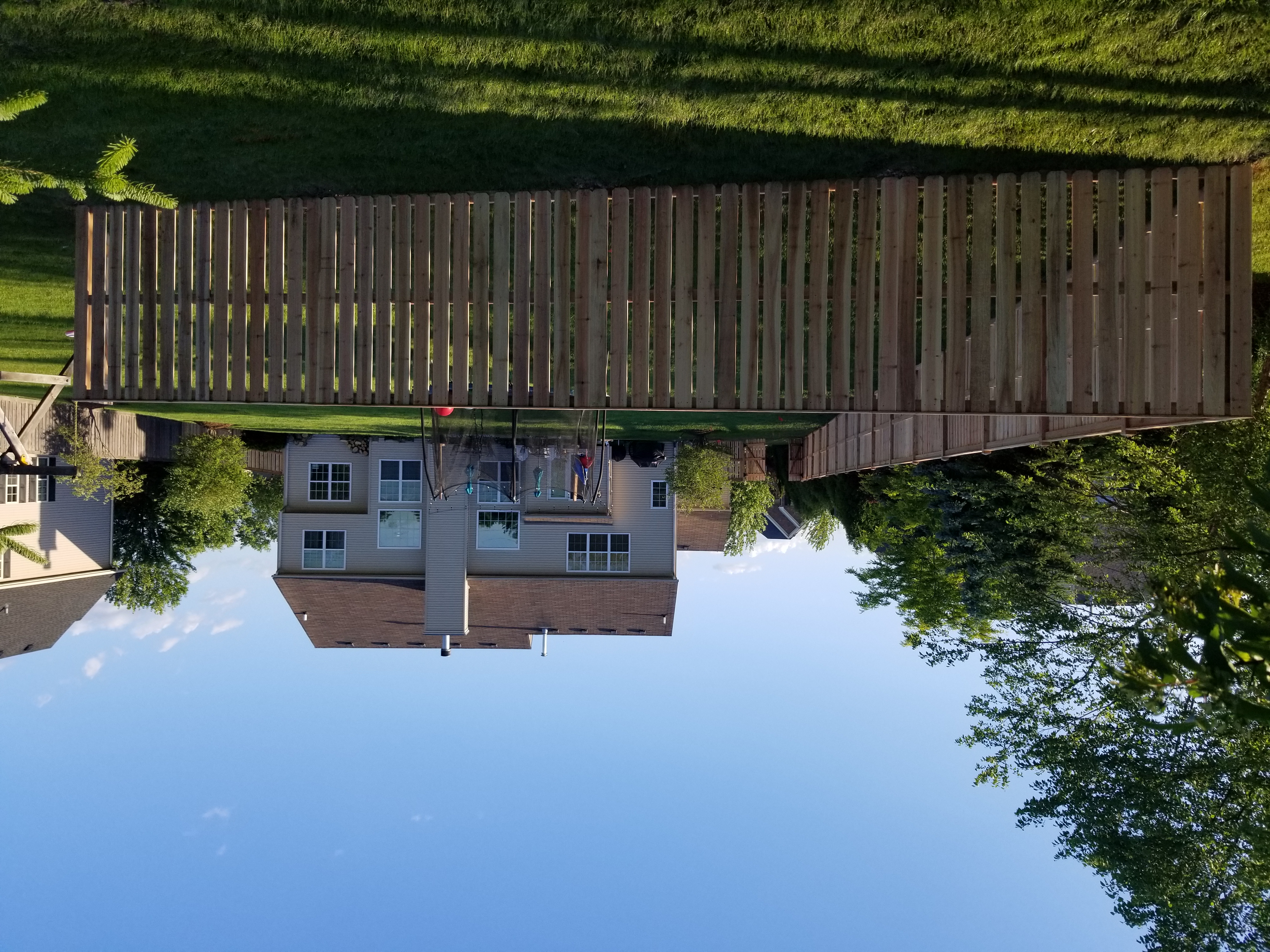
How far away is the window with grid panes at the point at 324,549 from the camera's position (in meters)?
18.4

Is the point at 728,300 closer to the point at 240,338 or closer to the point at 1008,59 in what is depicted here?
the point at 1008,59

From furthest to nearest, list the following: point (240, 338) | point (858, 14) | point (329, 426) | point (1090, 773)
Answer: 1. point (329, 426)
2. point (1090, 773)
3. point (240, 338)
4. point (858, 14)

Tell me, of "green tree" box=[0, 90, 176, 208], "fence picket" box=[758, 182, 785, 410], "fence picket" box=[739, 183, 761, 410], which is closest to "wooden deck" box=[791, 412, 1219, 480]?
"fence picket" box=[758, 182, 785, 410]

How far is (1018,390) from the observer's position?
676cm

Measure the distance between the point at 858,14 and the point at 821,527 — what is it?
56.1 feet

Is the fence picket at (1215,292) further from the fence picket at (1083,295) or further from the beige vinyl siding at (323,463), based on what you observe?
the beige vinyl siding at (323,463)

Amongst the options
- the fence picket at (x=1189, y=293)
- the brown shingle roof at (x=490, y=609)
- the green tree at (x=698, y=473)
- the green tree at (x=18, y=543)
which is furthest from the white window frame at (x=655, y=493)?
the green tree at (x=18, y=543)

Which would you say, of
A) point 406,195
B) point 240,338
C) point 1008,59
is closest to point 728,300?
point 1008,59

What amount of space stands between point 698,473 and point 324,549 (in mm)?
10558

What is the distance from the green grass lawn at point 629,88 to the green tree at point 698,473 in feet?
32.8

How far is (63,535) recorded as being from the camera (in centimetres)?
1838

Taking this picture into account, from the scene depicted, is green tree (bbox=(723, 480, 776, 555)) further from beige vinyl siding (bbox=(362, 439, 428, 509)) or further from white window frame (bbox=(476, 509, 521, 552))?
beige vinyl siding (bbox=(362, 439, 428, 509))

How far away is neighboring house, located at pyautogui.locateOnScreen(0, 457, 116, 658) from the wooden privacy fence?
12800 millimetres

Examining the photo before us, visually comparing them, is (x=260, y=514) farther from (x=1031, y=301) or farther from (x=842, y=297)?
(x=1031, y=301)
